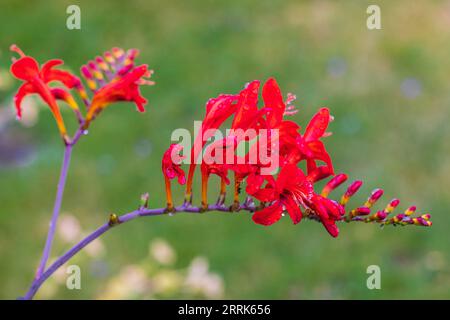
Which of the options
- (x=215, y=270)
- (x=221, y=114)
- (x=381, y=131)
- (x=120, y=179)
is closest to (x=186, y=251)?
(x=215, y=270)

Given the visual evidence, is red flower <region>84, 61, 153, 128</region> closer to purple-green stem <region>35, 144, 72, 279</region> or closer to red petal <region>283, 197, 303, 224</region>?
purple-green stem <region>35, 144, 72, 279</region>

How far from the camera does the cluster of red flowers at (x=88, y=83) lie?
6.07 ft

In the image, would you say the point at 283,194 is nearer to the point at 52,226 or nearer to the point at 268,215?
the point at 268,215

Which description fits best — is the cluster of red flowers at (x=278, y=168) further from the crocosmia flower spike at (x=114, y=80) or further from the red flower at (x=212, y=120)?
the crocosmia flower spike at (x=114, y=80)

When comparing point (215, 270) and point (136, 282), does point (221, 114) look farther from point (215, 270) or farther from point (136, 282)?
point (215, 270)

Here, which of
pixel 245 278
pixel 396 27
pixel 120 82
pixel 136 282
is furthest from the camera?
pixel 396 27

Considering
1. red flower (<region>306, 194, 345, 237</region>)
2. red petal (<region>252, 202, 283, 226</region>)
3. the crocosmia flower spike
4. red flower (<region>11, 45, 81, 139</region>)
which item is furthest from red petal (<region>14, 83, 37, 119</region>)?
red flower (<region>306, 194, 345, 237</region>)

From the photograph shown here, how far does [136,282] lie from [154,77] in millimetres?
2956

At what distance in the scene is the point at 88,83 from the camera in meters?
1.92

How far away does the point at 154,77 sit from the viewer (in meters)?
6.30

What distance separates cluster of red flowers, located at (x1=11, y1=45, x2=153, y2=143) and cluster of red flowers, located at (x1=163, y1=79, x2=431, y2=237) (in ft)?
0.95

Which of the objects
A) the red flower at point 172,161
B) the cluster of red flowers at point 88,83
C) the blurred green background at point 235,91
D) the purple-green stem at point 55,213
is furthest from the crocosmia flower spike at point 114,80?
the blurred green background at point 235,91
